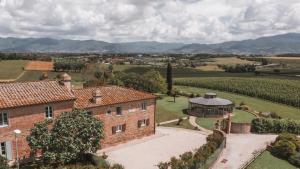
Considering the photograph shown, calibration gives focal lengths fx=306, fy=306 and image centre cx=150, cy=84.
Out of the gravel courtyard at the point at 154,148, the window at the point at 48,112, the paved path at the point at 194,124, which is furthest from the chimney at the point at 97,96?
the paved path at the point at 194,124

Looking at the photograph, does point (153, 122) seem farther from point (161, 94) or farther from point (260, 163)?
point (161, 94)

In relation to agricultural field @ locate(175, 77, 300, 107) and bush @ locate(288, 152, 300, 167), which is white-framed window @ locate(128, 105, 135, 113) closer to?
bush @ locate(288, 152, 300, 167)

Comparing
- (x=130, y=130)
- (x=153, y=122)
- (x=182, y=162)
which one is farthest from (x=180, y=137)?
(x=182, y=162)

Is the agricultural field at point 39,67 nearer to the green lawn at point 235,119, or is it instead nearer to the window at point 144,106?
the green lawn at point 235,119

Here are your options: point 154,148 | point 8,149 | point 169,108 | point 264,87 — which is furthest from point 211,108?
point 8,149

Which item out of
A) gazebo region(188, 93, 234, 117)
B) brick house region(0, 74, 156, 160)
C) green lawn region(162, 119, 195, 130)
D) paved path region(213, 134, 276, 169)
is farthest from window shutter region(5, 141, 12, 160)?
gazebo region(188, 93, 234, 117)
